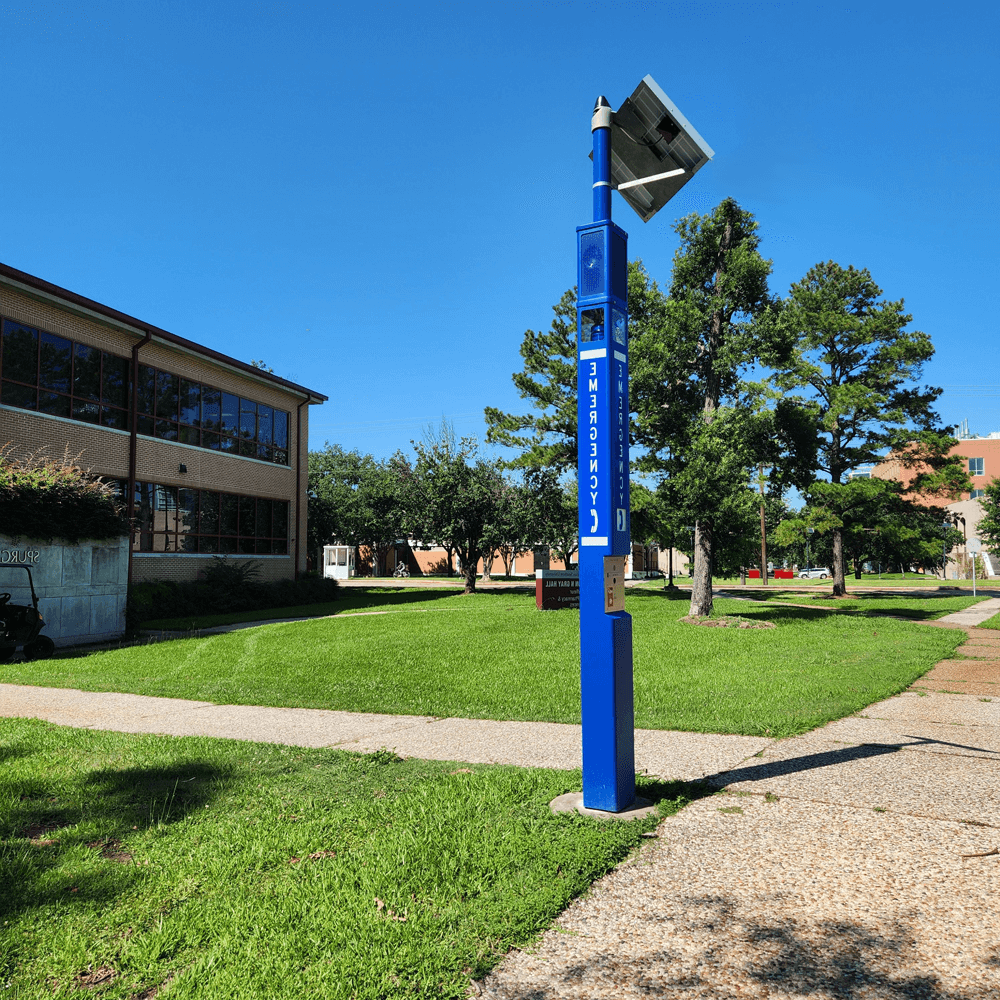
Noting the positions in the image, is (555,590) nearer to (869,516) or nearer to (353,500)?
(869,516)

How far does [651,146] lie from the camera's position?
4.87 metres

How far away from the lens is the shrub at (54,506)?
13.4 m

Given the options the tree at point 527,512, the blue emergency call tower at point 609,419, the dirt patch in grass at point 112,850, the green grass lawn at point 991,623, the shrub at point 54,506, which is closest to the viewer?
the dirt patch in grass at point 112,850

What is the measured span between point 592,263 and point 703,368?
15.6 meters

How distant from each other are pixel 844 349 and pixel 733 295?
14265 mm

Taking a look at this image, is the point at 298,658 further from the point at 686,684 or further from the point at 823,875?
the point at 823,875

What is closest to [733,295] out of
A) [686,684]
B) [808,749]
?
[686,684]

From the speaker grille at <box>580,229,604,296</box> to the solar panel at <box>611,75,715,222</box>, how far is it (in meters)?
0.44

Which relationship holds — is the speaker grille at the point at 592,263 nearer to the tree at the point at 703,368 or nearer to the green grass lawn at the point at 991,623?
the tree at the point at 703,368

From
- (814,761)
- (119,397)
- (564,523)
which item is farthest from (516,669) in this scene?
(564,523)

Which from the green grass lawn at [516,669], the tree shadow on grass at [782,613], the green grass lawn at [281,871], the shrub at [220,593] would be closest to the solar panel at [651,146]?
the green grass lawn at [281,871]

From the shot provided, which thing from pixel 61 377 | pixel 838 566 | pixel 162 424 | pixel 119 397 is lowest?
pixel 838 566

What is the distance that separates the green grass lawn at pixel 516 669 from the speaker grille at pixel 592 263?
13.2 feet

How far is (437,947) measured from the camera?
113 inches
